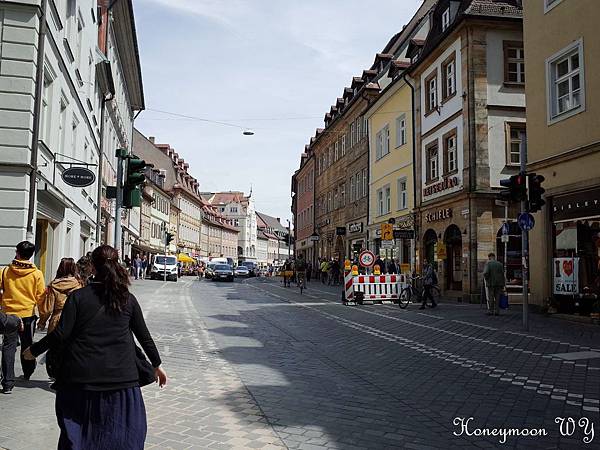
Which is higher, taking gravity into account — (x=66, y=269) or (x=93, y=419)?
(x=66, y=269)

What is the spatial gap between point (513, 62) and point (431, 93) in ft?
15.6

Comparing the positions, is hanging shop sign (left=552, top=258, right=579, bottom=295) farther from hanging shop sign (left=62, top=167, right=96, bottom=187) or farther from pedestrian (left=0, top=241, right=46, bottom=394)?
pedestrian (left=0, top=241, right=46, bottom=394)

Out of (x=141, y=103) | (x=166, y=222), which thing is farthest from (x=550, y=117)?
(x=166, y=222)

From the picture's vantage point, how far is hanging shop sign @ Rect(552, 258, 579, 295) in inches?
631

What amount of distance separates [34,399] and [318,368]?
12.6ft

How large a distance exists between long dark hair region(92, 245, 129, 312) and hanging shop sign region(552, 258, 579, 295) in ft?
48.9

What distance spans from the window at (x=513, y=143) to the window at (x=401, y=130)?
8.35 metres

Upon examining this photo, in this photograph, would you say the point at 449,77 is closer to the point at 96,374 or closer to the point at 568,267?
the point at 568,267

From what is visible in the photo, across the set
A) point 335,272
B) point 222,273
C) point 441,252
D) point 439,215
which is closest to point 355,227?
point 335,272

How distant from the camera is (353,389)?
727 cm

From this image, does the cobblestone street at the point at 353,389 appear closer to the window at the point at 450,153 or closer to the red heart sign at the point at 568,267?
the red heart sign at the point at 568,267

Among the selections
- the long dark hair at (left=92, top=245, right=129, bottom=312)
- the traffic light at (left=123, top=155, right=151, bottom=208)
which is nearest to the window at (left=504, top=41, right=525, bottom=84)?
the traffic light at (left=123, top=155, right=151, bottom=208)

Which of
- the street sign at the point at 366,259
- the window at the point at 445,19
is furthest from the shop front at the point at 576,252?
the window at the point at 445,19

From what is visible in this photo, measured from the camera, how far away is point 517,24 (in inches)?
930
